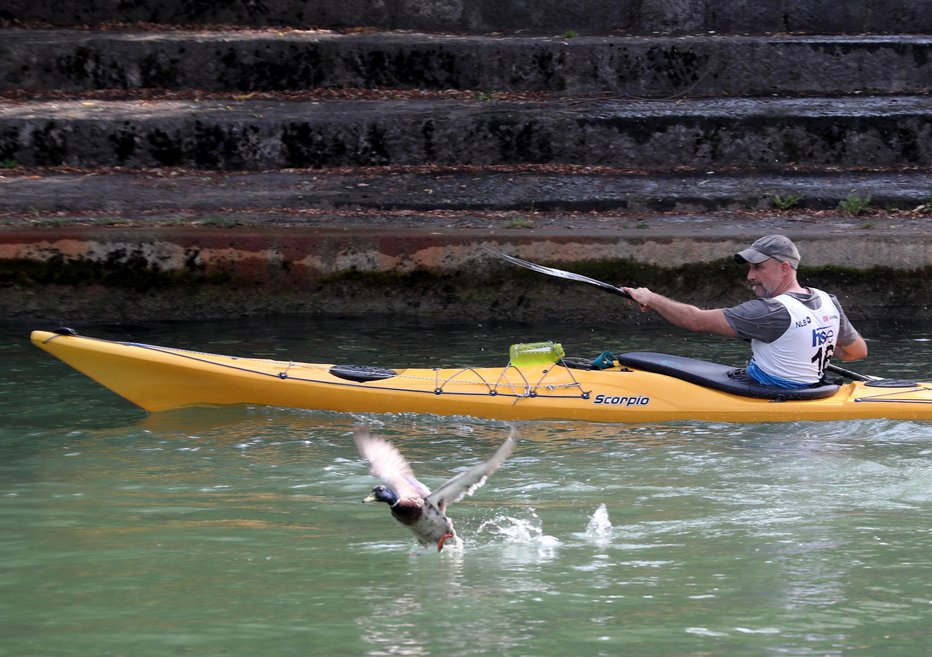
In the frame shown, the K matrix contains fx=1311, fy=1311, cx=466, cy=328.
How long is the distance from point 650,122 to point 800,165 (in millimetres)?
1566

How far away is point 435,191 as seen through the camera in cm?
1209

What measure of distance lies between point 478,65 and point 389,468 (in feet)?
32.0

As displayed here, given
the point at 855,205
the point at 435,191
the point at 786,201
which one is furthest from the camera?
the point at 435,191

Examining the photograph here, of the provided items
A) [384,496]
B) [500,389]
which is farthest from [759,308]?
[384,496]

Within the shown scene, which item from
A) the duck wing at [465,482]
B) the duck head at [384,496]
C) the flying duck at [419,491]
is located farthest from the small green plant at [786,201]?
the duck head at [384,496]

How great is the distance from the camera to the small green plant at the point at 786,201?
39.0 ft

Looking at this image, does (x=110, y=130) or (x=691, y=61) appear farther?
(x=691, y=61)

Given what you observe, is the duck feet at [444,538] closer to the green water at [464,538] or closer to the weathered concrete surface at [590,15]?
the green water at [464,538]

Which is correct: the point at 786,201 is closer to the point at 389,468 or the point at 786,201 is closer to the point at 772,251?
the point at 772,251

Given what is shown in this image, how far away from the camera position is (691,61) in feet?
45.6

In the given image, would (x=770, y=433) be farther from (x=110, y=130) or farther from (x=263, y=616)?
(x=110, y=130)

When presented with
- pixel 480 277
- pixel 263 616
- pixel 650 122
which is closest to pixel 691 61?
pixel 650 122

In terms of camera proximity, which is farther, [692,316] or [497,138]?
[497,138]

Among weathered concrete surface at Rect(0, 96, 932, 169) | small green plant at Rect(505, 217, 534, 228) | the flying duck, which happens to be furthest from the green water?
weathered concrete surface at Rect(0, 96, 932, 169)
